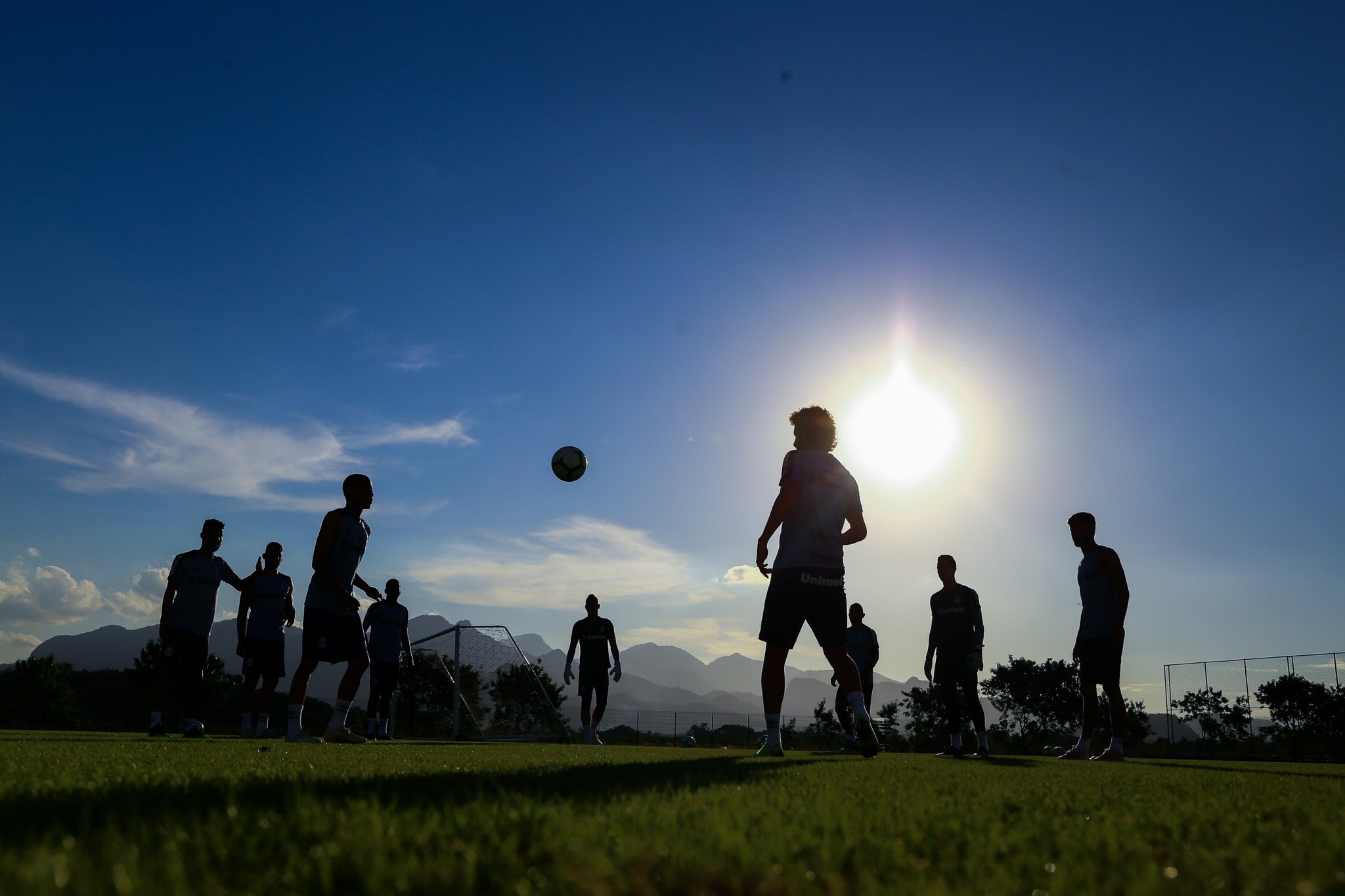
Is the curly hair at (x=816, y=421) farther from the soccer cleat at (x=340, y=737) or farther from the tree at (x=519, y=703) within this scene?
the tree at (x=519, y=703)

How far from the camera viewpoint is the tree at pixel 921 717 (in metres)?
23.3

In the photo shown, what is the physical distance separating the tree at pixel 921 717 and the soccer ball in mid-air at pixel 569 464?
14318 millimetres

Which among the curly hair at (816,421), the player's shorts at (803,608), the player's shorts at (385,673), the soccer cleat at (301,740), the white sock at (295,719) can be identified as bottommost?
the soccer cleat at (301,740)

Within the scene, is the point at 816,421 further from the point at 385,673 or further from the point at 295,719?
the point at 385,673

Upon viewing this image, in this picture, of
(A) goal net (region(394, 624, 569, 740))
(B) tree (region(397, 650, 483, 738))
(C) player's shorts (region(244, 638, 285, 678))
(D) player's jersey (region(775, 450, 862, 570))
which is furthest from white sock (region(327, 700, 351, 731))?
(B) tree (region(397, 650, 483, 738))

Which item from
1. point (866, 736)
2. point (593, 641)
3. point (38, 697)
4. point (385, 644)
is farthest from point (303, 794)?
point (38, 697)

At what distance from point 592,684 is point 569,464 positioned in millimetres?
3891

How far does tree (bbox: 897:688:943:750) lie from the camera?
23281mm


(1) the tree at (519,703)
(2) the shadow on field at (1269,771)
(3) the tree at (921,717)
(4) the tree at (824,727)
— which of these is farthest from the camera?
(4) the tree at (824,727)

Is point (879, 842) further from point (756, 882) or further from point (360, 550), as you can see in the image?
point (360, 550)

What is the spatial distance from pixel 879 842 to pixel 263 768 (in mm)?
2952

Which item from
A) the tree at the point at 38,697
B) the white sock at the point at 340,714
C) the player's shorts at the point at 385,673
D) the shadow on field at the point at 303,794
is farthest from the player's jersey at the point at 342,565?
the tree at the point at 38,697

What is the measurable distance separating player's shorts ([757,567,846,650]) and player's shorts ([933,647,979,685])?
3.87 metres

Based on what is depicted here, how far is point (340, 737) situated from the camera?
7.40m
